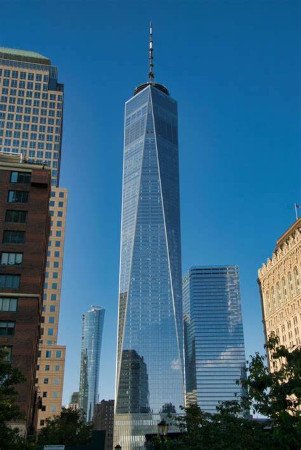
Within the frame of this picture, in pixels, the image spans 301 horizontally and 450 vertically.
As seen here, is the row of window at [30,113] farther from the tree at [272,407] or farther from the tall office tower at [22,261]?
the tree at [272,407]

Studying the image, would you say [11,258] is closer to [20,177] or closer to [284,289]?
[20,177]

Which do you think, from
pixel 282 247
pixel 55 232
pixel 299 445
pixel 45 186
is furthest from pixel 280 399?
pixel 55 232

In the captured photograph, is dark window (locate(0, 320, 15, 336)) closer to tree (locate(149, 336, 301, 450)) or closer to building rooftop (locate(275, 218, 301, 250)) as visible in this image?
tree (locate(149, 336, 301, 450))

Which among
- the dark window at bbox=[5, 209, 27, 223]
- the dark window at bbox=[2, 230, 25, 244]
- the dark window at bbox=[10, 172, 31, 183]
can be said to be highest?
the dark window at bbox=[10, 172, 31, 183]

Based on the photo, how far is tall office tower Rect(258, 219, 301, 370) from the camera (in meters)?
83.2

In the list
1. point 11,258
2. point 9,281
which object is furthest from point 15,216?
point 9,281

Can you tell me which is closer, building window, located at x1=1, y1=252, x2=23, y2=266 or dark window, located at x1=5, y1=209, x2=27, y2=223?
building window, located at x1=1, y1=252, x2=23, y2=266

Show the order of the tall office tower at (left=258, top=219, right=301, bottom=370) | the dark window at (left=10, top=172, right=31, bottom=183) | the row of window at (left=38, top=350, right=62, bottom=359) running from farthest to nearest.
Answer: the row of window at (left=38, top=350, right=62, bottom=359), the tall office tower at (left=258, top=219, right=301, bottom=370), the dark window at (left=10, top=172, right=31, bottom=183)

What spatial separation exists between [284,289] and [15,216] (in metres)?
45.4

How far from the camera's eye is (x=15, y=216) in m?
70.9

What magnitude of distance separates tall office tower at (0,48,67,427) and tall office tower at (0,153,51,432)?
75104 mm

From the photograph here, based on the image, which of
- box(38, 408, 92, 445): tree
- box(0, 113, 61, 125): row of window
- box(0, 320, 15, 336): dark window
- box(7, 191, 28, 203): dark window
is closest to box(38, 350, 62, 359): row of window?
box(38, 408, 92, 445): tree

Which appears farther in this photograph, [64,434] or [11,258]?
[64,434]

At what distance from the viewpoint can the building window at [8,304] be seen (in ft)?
214
